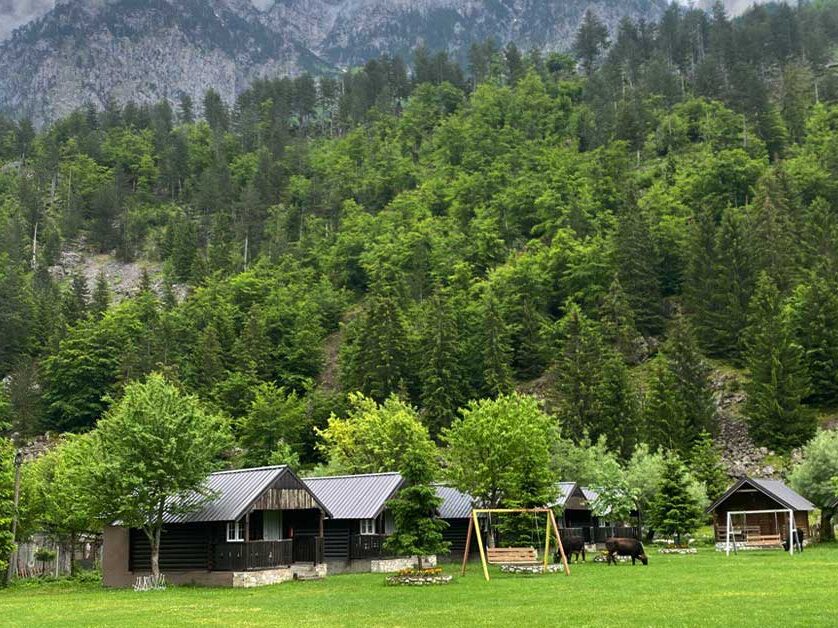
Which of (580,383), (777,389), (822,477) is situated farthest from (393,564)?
(777,389)

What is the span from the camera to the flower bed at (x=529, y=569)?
3691 centimetres

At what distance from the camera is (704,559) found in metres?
40.6

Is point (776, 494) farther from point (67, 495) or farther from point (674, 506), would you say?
point (67, 495)

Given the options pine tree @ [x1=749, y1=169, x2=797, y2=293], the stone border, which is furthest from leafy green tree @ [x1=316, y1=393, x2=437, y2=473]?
pine tree @ [x1=749, y1=169, x2=797, y2=293]

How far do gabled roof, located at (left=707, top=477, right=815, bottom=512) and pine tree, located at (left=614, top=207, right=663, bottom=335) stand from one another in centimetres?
4385

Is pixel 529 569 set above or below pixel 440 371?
below

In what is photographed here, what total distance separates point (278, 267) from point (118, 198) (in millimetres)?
47714

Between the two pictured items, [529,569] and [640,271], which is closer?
[529,569]

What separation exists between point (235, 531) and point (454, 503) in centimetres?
1709

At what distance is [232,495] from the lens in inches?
1473

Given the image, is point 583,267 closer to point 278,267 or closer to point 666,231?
point 666,231

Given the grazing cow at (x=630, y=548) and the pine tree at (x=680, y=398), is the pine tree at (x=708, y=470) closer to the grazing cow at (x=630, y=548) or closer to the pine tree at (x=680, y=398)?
the pine tree at (x=680, y=398)

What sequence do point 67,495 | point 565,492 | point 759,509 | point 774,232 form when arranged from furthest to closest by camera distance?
point 774,232
point 565,492
point 759,509
point 67,495

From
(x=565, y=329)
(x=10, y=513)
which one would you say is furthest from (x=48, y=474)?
(x=565, y=329)
